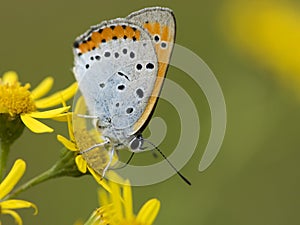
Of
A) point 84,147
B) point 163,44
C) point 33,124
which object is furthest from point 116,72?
point 33,124

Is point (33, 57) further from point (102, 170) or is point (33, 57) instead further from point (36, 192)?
point (102, 170)

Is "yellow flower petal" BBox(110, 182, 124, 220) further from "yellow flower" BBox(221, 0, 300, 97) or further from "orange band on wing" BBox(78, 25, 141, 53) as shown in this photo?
"yellow flower" BBox(221, 0, 300, 97)

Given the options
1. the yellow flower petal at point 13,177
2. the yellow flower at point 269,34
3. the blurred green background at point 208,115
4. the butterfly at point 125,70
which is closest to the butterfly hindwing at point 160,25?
the butterfly at point 125,70

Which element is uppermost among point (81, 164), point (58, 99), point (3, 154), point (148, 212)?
point (58, 99)

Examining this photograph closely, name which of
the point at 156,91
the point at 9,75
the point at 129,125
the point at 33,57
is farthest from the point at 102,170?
the point at 33,57

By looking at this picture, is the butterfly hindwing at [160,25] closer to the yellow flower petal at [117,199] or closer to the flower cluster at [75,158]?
the flower cluster at [75,158]

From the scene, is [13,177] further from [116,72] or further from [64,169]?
[116,72]
